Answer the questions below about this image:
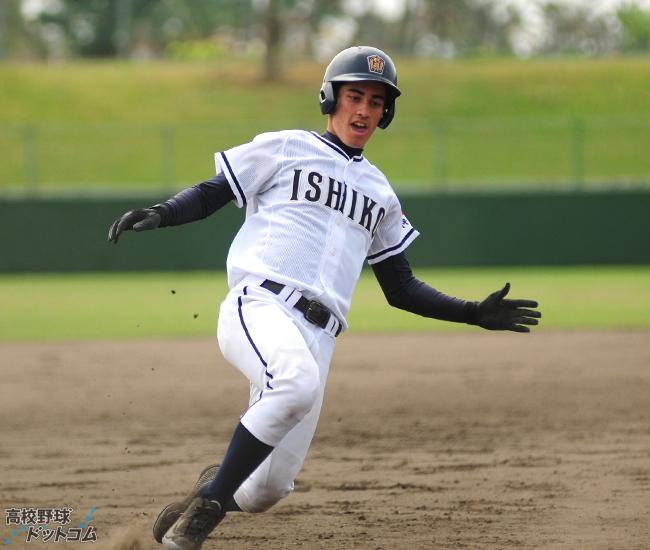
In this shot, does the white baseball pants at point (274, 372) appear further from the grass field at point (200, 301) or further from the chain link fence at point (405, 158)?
the chain link fence at point (405, 158)

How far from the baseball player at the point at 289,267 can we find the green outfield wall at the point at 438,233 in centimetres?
1288

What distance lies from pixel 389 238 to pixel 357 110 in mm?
540

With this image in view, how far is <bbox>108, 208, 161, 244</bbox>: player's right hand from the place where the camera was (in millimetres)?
4113

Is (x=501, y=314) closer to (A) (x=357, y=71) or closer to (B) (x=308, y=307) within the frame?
(B) (x=308, y=307)

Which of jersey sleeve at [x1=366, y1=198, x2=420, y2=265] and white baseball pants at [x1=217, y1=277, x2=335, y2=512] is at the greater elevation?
jersey sleeve at [x1=366, y1=198, x2=420, y2=265]

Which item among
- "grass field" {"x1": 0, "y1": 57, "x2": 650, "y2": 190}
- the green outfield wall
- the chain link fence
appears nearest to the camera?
the green outfield wall

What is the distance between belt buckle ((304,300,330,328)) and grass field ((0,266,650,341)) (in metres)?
5.65

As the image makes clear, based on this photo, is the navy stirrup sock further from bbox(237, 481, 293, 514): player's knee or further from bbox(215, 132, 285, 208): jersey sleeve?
bbox(215, 132, 285, 208): jersey sleeve

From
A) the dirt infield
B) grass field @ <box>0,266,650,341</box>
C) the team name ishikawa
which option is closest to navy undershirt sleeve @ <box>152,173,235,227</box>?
the team name ishikawa

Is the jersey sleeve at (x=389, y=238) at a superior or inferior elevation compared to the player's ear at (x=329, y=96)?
inferior

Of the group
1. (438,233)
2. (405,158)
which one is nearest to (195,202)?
(438,233)

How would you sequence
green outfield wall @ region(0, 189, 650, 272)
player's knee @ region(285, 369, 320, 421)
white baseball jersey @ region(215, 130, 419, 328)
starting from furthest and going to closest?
1. green outfield wall @ region(0, 189, 650, 272)
2. white baseball jersey @ region(215, 130, 419, 328)
3. player's knee @ region(285, 369, 320, 421)

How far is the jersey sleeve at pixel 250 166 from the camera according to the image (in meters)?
4.36

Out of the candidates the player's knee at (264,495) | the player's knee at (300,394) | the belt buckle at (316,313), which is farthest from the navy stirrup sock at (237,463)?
the belt buckle at (316,313)
